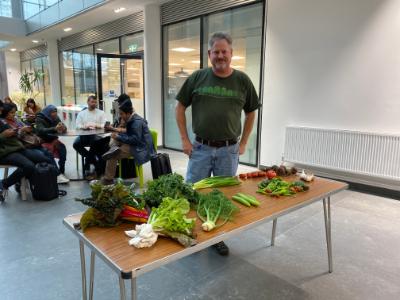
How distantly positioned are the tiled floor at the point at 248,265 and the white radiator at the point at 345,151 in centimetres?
75

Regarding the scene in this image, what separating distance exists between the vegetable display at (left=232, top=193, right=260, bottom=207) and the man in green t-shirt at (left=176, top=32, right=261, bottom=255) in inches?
24.9

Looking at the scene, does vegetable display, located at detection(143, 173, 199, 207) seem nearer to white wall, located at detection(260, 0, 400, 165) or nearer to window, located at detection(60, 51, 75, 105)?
white wall, located at detection(260, 0, 400, 165)

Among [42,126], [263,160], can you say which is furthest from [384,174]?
[42,126]

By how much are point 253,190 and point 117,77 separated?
6.42 m

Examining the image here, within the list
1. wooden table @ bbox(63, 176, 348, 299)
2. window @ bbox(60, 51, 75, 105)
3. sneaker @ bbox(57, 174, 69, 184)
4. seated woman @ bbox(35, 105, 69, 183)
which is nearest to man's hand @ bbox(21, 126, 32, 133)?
seated woman @ bbox(35, 105, 69, 183)

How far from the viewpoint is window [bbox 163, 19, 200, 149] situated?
20.6ft

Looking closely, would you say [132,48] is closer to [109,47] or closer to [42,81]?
[109,47]

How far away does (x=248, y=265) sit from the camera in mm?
2371

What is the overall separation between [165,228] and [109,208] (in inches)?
10.5

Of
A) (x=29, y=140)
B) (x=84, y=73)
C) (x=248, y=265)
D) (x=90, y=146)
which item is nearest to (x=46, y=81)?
(x=84, y=73)

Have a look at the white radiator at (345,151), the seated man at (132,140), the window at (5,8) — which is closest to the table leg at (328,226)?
the white radiator at (345,151)

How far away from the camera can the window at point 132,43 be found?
7.40 meters

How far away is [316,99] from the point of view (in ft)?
14.6

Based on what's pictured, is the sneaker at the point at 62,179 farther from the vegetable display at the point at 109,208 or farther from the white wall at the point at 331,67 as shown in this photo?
the vegetable display at the point at 109,208
